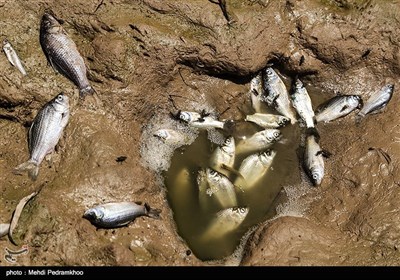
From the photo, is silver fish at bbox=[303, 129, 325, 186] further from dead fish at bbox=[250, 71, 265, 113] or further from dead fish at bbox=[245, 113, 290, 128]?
dead fish at bbox=[250, 71, 265, 113]

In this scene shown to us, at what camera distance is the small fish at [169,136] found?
6336 mm

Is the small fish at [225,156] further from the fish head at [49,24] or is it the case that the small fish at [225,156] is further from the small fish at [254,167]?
the fish head at [49,24]

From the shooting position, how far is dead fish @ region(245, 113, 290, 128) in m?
6.45

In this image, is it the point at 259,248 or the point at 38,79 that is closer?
the point at 259,248

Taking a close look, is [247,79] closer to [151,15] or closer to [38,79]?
[151,15]

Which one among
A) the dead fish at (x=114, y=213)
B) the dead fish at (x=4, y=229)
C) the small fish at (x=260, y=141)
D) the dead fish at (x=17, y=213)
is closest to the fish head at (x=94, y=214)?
the dead fish at (x=114, y=213)

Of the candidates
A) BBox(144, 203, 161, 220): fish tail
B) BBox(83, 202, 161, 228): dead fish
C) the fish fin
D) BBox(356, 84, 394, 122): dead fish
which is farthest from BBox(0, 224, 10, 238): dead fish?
BBox(356, 84, 394, 122): dead fish

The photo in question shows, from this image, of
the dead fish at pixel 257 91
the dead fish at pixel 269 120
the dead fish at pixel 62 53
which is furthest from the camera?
the dead fish at pixel 257 91

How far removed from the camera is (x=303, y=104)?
6.48 meters

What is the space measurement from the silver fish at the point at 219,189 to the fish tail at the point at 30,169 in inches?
82.8

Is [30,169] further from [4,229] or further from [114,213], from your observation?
[114,213]

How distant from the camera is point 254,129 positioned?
21.4 ft
